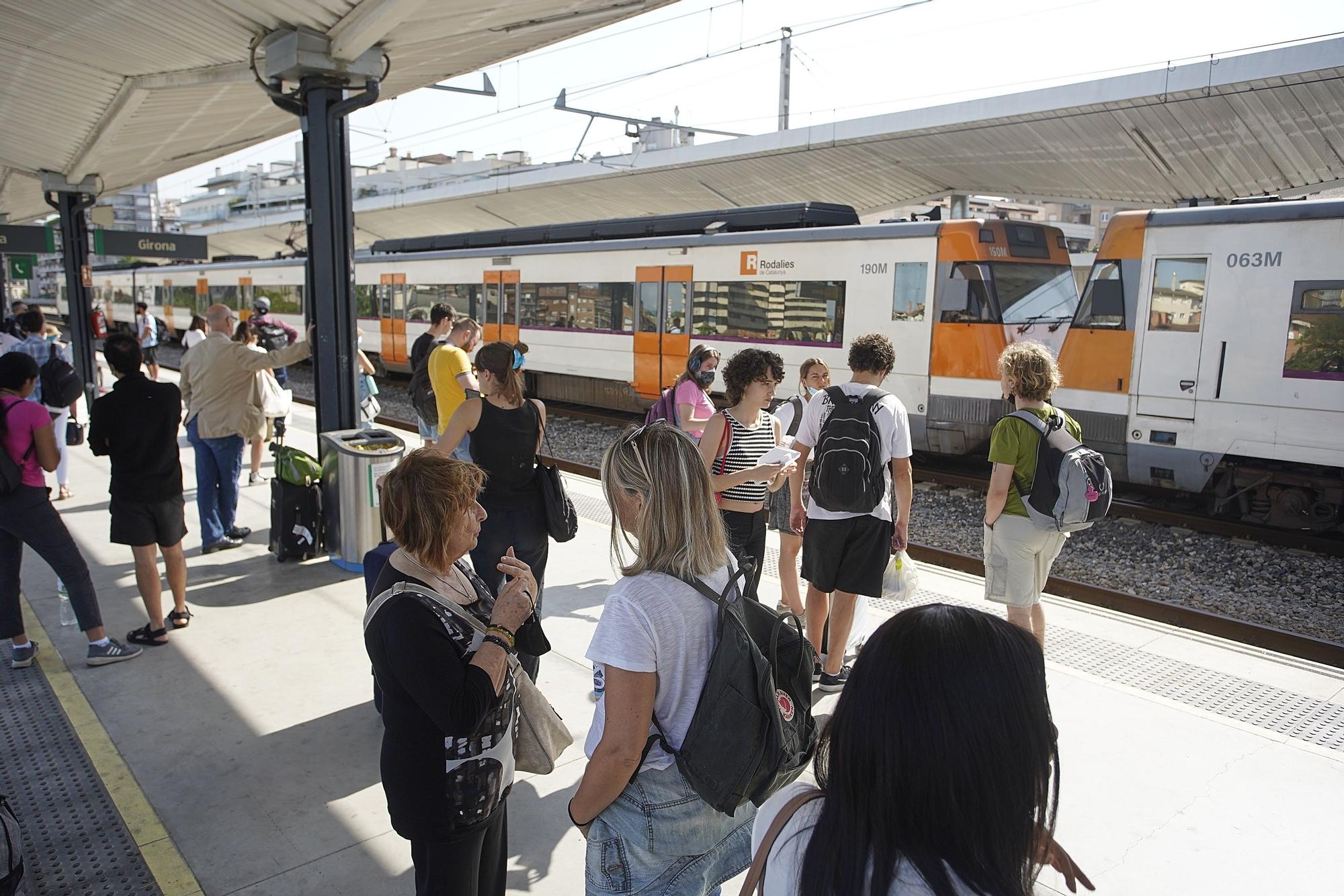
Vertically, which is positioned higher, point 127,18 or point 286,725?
point 127,18

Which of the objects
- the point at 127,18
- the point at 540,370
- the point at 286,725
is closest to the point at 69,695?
the point at 286,725

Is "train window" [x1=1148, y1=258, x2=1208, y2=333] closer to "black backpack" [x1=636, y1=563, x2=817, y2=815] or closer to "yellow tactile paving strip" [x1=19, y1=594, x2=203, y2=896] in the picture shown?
"black backpack" [x1=636, y1=563, x2=817, y2=815]

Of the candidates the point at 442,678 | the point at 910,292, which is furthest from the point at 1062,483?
the point at 910,292

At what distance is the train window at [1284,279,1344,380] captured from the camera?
27.2 feet

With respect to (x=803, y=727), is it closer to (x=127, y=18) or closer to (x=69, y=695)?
(x=69, y=695)

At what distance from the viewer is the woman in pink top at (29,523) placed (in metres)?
4.61

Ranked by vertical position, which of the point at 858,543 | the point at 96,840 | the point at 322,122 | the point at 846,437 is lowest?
the point at 96,840

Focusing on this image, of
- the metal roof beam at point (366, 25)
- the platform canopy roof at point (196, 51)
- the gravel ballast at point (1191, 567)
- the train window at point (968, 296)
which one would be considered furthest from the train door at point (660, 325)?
the metal roof beam at point (366, 25)

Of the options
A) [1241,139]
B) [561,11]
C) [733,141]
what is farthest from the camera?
[733,141]

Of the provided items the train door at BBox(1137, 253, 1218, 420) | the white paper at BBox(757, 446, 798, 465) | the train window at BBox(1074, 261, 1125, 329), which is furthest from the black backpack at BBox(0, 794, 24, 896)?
the train window at BBox(1074, 261, 1125, 329)

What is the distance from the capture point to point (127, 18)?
255 inches

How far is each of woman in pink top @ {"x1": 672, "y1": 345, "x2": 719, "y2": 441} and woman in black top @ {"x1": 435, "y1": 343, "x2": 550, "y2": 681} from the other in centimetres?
117

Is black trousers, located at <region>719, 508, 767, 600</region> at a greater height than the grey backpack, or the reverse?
the grey backpack

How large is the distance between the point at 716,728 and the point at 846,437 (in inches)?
101
